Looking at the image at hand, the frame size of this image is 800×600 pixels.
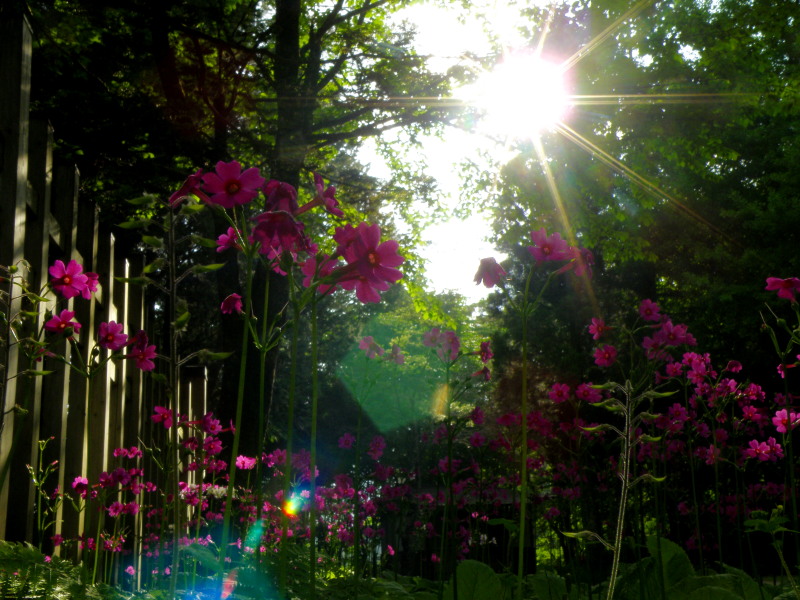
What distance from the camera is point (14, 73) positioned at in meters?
3.49

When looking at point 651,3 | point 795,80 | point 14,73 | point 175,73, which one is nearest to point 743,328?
point 795,80

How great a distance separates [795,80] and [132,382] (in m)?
8.29

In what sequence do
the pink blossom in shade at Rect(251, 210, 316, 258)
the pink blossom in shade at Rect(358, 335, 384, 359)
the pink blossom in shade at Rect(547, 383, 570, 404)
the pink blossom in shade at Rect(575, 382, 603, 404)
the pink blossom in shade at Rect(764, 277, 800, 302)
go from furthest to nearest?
the pink blossom in shade at Rect(547, 383, 570, 404)
the pink blossom in shade at Rect(575, 382, 603, 404)
the pink blossom in shade at Rect(358, 335, 384, 359)
the pink blossom in shade at Rect(764, 277, 800, 302)
the pink blossom in shade at Rect(251, 210, 316, 258)

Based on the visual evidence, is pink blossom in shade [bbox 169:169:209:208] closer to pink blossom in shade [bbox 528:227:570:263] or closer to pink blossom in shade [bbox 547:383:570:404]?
pink blossom in shade [bbox 528:227:570:263]

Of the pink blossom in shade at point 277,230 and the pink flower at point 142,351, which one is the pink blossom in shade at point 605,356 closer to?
the pink flower at point 142,351

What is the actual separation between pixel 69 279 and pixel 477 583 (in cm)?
185

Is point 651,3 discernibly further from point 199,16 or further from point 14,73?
point 14,73

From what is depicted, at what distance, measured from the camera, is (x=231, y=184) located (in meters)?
1.78

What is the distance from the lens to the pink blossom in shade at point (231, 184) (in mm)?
1753

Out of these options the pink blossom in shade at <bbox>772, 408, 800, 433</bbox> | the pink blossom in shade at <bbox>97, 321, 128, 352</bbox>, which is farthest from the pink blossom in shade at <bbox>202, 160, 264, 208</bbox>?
the pink blossom in shade at <bbox>772, 408, 800, 433</bbox>

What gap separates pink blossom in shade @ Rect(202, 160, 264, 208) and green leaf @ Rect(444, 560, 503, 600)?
1.91 metres

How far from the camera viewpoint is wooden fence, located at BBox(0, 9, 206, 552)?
3.33m

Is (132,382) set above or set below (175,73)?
below

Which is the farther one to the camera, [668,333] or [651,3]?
[651,3]
